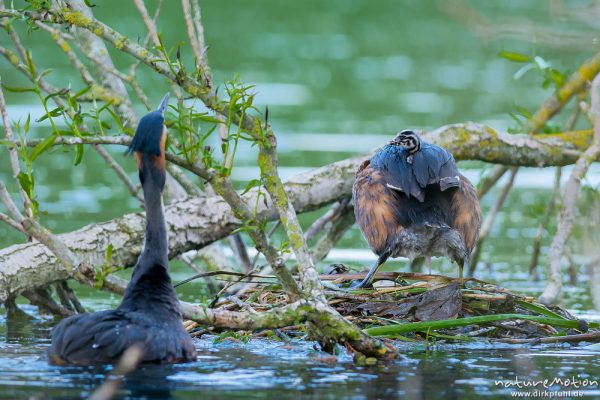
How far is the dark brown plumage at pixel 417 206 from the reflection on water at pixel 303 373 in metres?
0.98

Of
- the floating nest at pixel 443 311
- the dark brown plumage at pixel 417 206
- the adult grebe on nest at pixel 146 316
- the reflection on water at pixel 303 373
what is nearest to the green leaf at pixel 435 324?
the floating nest at pixel 443 311

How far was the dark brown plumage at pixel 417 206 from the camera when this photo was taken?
7.53 metres

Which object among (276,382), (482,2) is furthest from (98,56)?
(482,2)

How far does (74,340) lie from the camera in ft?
18.7

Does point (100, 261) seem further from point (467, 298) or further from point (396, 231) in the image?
point (467, 298)

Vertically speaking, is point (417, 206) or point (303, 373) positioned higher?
point (417, 206)

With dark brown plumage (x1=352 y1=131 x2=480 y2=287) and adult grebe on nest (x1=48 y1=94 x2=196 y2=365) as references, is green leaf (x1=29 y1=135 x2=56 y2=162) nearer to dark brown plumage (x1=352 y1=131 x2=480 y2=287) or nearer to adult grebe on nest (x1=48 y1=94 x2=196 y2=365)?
adult grebe on nest (x1=48 y1=94 x2=196 y2=365)

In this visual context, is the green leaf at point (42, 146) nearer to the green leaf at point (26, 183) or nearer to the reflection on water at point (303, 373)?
the green leaf at point (26, 183)

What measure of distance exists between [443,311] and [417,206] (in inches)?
36.4

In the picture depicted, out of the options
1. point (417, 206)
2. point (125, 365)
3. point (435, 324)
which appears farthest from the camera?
point (417, 206)

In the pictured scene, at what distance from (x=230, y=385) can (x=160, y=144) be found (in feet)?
4.47

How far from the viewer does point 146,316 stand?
5.80 m

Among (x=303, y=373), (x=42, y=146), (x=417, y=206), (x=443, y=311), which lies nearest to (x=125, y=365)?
(x=303, y=373)

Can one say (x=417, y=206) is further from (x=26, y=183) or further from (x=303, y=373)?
(x=26, y=183)
